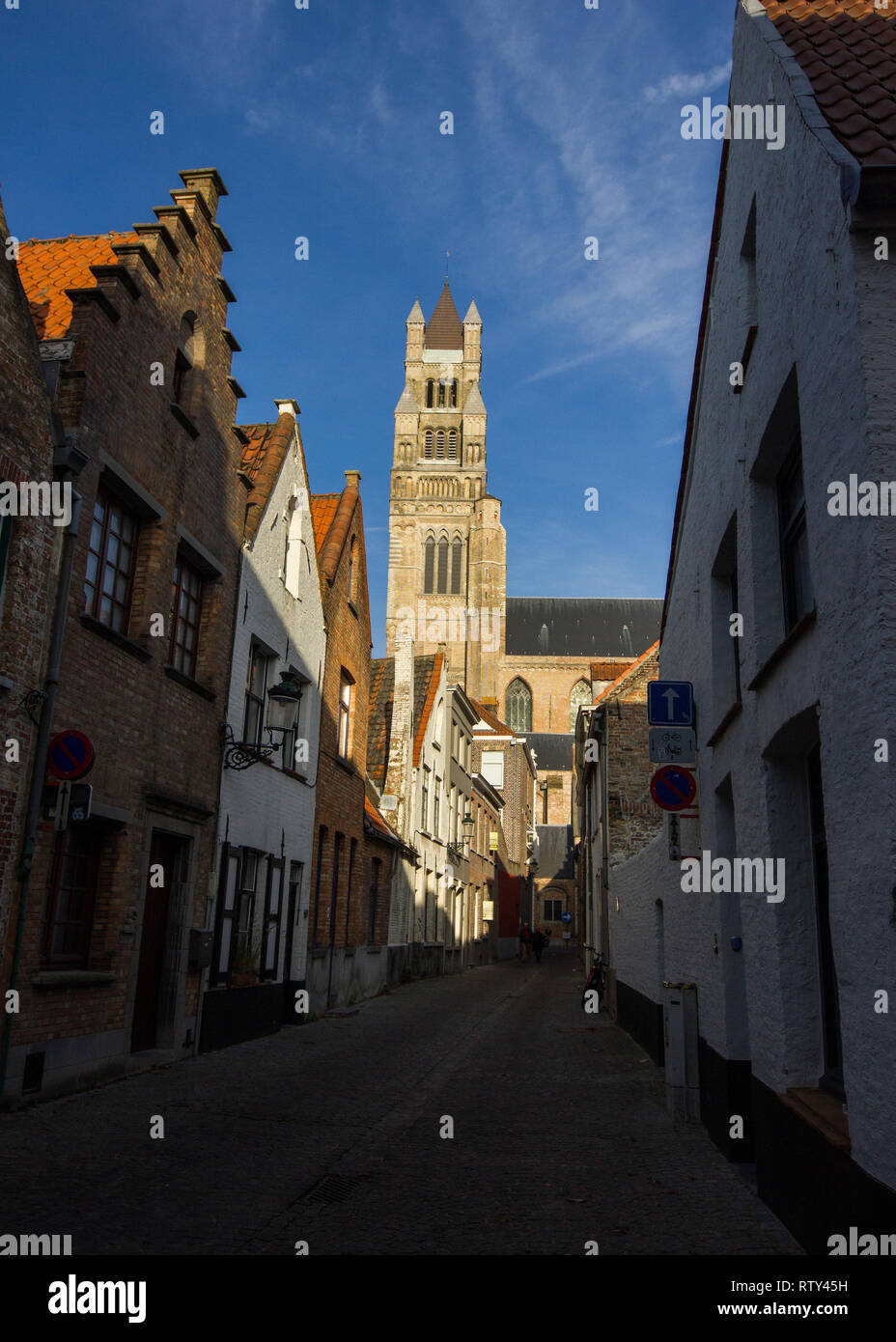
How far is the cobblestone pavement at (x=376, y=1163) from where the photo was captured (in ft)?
17.1

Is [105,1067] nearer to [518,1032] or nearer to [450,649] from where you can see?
[518,1032]

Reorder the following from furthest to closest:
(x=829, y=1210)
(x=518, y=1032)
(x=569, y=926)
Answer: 1. (x=569, y=926)
2. (x=518, y=1032)
3. (x=829, y=1210)

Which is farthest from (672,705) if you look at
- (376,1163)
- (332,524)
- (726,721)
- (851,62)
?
(332,524)

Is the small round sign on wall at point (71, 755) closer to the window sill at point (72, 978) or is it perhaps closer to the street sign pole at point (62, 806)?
the street sign pole at point (62, 806)

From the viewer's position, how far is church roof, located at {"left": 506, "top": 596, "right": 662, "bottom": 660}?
7788cm

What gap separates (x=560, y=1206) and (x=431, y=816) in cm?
2340

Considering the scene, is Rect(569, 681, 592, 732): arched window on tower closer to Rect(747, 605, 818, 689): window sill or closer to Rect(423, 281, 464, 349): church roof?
Rect(423, 281, 464, 349): church roof

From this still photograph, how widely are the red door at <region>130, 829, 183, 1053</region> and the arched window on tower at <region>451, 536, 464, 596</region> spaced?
6366 centimetres

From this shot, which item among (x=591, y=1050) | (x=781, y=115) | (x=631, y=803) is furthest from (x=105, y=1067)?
(x=631, y=803)

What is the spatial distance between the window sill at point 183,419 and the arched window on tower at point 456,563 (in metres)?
62.8

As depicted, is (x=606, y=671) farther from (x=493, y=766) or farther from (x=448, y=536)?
(x=448, y=536)

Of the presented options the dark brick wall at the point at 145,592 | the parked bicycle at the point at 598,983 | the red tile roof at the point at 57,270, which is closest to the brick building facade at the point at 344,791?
the parked bicycle at the point at 598,983

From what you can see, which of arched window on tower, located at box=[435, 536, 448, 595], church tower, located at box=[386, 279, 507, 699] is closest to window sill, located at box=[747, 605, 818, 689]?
church tower, located at box=[386, 279, 507, 699]

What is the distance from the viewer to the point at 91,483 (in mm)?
9539
